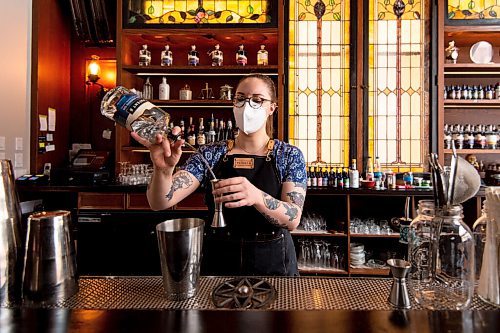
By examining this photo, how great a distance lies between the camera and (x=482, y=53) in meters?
3.62

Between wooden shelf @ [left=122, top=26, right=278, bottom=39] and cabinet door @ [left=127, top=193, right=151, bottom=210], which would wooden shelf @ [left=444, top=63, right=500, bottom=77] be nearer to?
wooden shelf @ [left=122, top=26, right=278, bottom=39]

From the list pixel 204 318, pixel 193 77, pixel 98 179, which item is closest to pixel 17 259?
pixel 204 318

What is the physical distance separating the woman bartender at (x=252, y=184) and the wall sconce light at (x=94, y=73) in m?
2.97

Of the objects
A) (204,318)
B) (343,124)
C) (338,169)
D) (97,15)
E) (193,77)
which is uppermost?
(97,15)

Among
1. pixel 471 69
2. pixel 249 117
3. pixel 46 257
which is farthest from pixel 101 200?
pixel 471 69

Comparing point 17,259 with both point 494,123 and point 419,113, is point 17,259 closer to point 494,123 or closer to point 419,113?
point 419,113

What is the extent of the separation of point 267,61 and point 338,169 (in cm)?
129

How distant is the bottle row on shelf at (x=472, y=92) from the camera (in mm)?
3492

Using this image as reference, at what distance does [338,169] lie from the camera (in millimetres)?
3516

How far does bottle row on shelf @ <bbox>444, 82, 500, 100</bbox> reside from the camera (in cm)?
349

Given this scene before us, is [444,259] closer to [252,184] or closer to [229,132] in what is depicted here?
[252,184]

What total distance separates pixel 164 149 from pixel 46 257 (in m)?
0.47

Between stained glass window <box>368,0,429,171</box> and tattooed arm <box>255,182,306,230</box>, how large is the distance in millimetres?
2267

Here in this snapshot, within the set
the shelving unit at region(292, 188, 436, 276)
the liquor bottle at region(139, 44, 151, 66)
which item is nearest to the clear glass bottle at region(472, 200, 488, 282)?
the shelving unit at region(292, 188, 436, 276)
